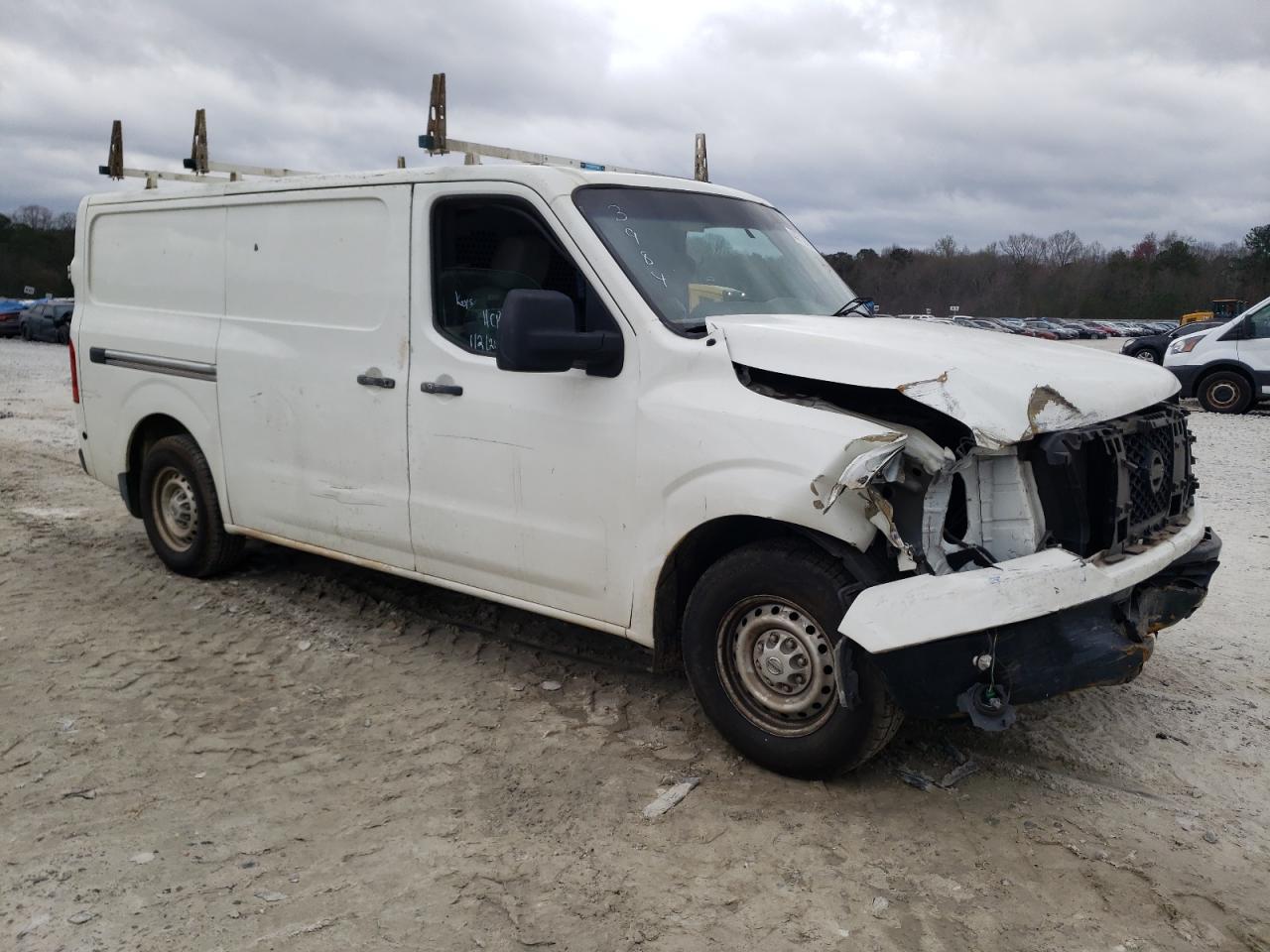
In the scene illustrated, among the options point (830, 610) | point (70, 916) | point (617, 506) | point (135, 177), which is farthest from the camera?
point (135, 177)

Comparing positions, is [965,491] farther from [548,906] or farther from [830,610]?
[548,906]

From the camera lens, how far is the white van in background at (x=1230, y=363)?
15961 millimetres

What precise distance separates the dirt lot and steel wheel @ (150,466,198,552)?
0.68 metres

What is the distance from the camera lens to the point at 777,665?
364 cm

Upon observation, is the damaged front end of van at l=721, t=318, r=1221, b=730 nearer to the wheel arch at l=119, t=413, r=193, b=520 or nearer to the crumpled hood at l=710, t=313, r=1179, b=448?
the crumpled hood at l=710, t=313, r=1179, b=448

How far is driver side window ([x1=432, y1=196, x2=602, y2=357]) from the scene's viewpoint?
14.0ft

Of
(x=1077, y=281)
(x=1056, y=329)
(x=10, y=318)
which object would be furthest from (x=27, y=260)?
(x=1077, y=281)

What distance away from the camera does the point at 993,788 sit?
3.73 m

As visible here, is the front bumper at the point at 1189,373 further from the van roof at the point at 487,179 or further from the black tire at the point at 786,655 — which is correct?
the black tire at the point at 786,655

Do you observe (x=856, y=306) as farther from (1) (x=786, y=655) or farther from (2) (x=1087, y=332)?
(2) (x=1087, y=332)

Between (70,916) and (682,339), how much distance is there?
8.58ft

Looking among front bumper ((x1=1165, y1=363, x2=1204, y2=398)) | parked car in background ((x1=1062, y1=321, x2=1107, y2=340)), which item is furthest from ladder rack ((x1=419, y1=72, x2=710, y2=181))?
parked car in background ((x1=1062, y1=321, x2=1107, y2=340))

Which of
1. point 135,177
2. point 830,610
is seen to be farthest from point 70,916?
point 135,177

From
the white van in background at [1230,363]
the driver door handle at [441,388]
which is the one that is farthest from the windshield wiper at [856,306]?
the white van in background at [1230,363]
